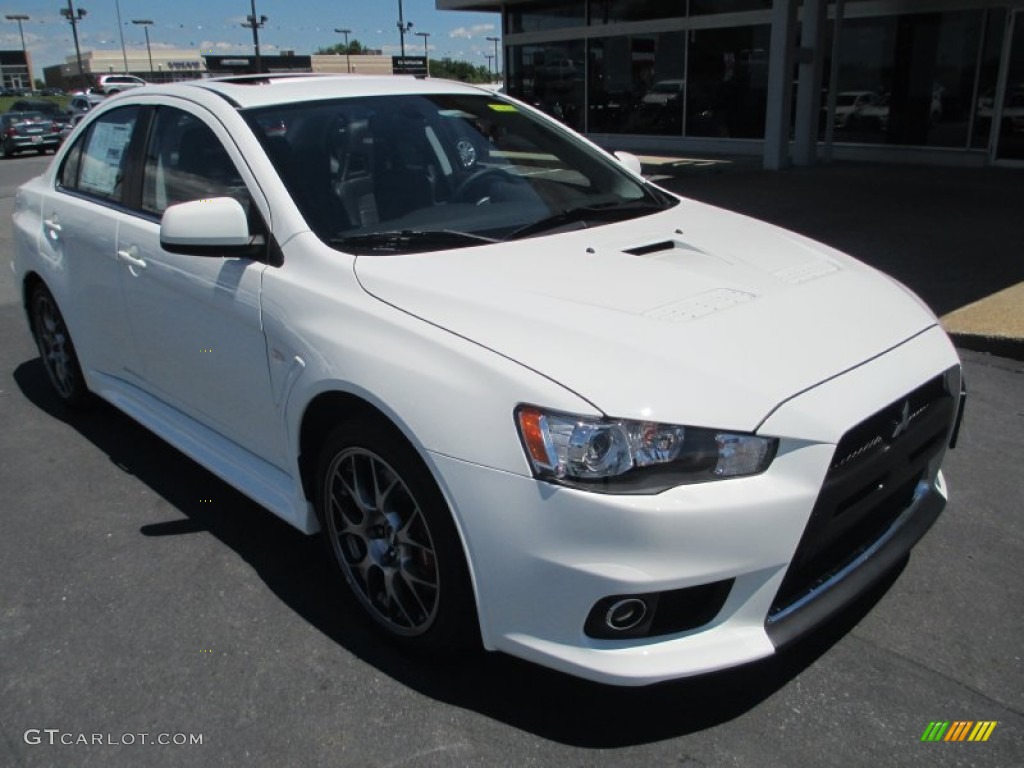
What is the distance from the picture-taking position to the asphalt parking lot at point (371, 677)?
241 centimetres

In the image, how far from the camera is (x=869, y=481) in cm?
237

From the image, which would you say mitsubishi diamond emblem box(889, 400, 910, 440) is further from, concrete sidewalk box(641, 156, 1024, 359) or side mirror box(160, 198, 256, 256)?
concrete sidewalk box(641, 156, 1024, 359)

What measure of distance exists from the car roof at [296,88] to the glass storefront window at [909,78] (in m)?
13.3

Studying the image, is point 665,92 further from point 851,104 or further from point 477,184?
point 477,184

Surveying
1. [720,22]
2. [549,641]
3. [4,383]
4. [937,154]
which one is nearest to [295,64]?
[720,22]

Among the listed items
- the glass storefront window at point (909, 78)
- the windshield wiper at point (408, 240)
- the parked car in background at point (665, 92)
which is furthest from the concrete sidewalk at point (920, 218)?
the windshield wiper at point (408, 240)

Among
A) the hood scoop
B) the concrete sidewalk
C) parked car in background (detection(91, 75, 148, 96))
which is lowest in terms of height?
the concrete sidewalk

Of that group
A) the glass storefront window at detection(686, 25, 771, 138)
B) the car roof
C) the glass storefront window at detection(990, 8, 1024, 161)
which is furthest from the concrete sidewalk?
the car roof

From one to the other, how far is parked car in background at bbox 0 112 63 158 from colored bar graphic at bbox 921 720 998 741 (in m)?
30.0

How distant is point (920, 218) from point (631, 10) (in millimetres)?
11809

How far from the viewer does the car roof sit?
346 centimetres

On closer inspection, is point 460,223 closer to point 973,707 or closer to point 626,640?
point 626,640

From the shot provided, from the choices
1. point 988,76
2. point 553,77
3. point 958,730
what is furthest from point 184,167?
point 553,77

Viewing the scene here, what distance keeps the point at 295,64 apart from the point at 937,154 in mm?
62227
